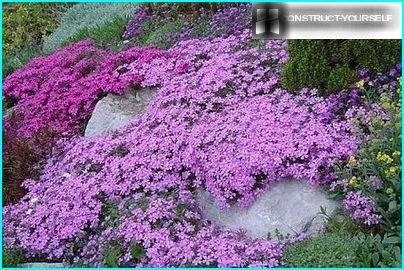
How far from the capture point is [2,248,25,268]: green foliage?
15.6 feet

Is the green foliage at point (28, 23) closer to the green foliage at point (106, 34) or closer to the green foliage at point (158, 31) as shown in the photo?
the green foliage at point (106, 34)

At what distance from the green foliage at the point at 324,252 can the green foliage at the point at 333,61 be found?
4.47 ft

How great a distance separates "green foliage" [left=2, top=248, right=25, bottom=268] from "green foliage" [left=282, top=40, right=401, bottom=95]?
245 centimetres

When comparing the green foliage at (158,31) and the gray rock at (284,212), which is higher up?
the green foliage at (158,31)

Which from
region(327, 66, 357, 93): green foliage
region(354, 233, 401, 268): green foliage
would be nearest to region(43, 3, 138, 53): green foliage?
region(327, 66, 357, 93): green foliage

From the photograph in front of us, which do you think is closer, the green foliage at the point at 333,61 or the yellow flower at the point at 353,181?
the yellow flower at the point at 353,181

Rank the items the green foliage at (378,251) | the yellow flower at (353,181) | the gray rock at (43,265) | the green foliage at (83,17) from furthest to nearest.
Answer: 1. the green foliage at (83,17)
2. the gray rock at (43,265)
3. the yellow flower at (353,181)
4. the green foliage at (378,251)

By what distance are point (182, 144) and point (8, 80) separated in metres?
3.27

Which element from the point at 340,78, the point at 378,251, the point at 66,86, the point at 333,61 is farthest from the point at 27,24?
the point at 378,251

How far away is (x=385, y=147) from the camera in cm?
426

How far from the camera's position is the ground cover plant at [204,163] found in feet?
13.6

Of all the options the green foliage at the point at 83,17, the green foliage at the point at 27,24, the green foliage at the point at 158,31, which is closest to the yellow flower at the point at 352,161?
the green foliage at the point at 158,31

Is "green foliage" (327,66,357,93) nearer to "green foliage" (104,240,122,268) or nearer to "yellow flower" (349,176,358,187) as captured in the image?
"yellow flower" (349,176,358,187)

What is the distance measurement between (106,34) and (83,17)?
2.24 metres
